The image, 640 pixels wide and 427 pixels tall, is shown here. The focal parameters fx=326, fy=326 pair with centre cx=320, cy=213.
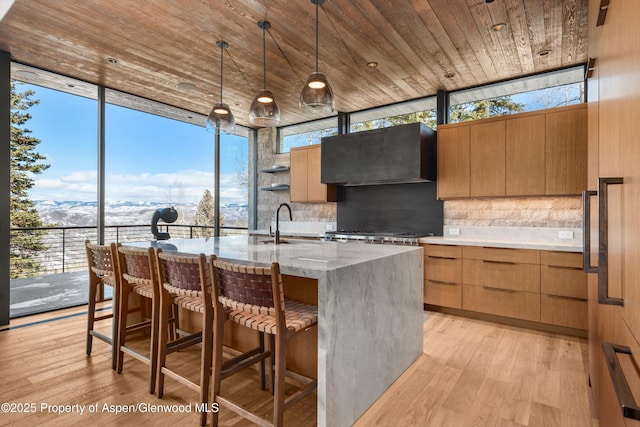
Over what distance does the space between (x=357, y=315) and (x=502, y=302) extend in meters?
2.35

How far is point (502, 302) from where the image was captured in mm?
3402

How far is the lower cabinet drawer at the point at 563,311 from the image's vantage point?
302 centimetres

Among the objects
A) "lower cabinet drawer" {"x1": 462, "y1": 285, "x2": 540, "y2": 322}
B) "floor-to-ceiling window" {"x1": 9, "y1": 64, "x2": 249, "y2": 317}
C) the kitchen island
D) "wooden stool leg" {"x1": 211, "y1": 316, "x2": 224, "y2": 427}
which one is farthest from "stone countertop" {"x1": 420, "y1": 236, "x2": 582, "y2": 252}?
"floor-to-ceiling window" {"x1": 9, "y1": 64, "x2": 249, "y2": 317}

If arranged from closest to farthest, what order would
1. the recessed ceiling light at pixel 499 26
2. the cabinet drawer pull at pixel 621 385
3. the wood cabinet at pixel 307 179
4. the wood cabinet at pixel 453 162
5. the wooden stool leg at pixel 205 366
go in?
1. the cabinet drawer pull at pixel 621 385
2. the wooden stool leg at pixel 205 366
3. the recessed ceiling light at pixel 499 26
4. the wood cabinet at pixel 453 162
5. the wood cabinet at pixel 307 179

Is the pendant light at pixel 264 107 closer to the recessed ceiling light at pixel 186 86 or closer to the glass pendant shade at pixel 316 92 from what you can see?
the glass pendant shade at pixel 316 92

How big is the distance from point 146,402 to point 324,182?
347 cm

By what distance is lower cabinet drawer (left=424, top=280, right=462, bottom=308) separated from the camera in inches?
145

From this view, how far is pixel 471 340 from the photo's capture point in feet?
9.89

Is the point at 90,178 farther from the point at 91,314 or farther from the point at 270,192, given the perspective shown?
the point at 270,192

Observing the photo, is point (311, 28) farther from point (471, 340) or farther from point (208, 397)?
point (471, 340)

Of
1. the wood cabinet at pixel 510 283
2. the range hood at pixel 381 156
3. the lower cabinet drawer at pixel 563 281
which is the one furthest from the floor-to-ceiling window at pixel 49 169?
the lower cabinet drawer at pixel 563 281

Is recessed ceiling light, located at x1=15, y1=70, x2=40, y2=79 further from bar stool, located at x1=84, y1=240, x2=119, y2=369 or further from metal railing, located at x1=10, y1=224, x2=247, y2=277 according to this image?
bar stool, located at x1=84, y1=240, x2=119, y2=369

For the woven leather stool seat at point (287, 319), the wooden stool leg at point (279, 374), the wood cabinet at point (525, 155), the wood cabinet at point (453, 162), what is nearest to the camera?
the wooden stool leg at point (279, 374)

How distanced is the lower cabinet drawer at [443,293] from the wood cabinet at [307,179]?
2.08 meters
